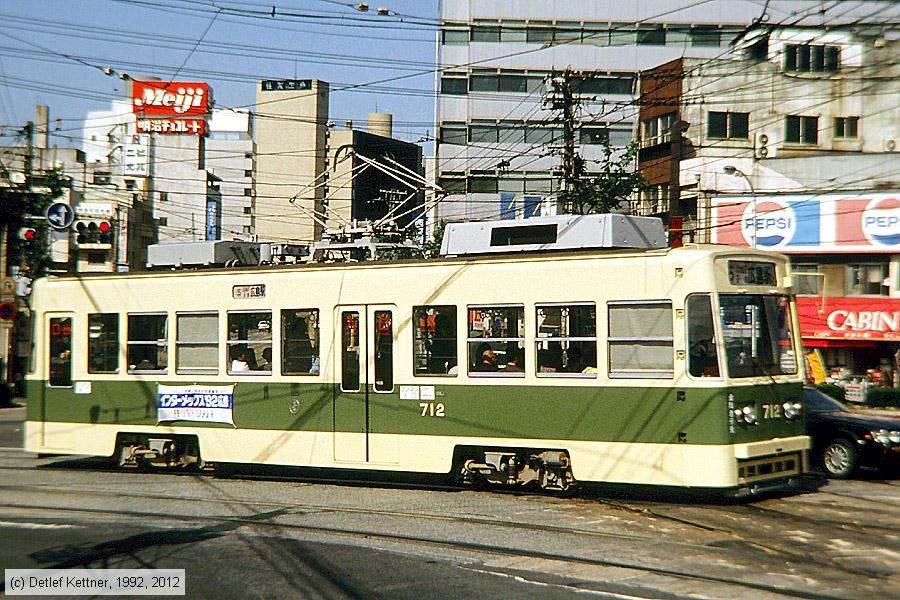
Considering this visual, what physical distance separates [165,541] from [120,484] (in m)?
4.91

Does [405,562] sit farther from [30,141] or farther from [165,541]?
[30,141]

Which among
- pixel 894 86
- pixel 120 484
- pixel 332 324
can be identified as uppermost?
pixel 894 86

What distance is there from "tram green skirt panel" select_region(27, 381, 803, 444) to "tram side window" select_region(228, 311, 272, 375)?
28 cm

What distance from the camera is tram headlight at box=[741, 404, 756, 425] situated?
1216 cm

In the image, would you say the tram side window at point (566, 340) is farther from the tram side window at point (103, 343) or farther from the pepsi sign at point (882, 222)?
the pepsi sign at point (882, 222)

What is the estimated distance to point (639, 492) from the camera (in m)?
13.9

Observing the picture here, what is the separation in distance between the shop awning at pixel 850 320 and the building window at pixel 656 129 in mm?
13501

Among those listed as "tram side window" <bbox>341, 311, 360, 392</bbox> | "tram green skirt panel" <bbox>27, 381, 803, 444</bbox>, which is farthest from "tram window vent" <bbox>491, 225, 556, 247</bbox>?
"tram side window" <bbox>341, 311, 360, 392</bbox>

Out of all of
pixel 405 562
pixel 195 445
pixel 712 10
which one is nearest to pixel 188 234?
pixel 712 10

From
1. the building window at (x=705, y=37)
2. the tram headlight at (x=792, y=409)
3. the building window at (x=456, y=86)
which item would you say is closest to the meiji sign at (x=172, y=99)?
the building window at (x=456, y=86)

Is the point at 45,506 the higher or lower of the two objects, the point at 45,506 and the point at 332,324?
the lower

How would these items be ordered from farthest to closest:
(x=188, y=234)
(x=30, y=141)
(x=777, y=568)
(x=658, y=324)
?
(x=188, y=234)
(x=30, y=141)
(x=658, y=324)
(x=777, y=568)

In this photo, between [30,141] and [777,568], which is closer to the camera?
[777,568]

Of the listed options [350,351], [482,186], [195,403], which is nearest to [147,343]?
[195,403]
